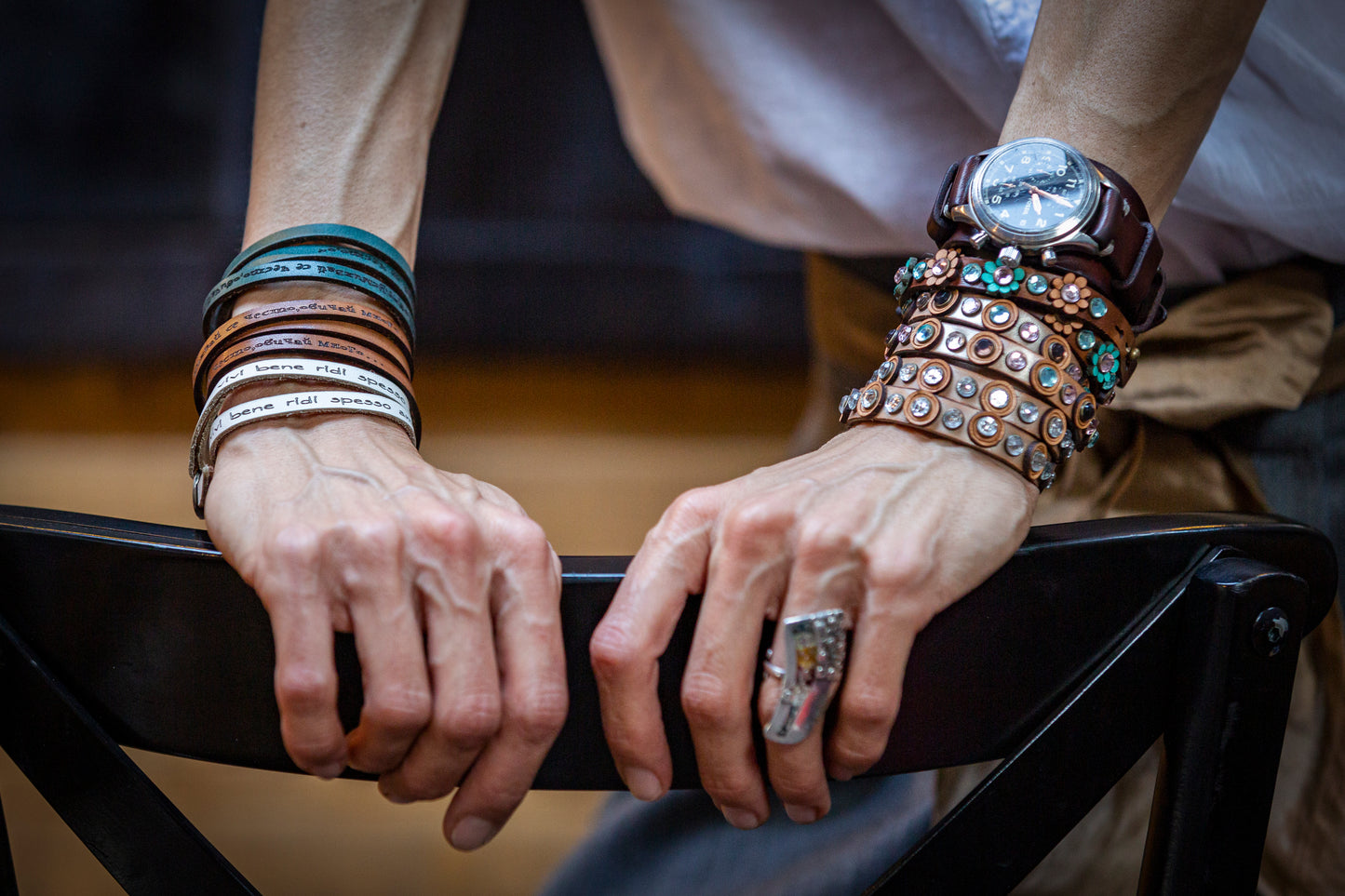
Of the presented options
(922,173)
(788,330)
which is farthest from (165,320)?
(922,173)

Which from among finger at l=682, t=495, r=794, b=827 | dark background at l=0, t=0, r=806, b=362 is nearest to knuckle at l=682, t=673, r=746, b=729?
finger at l=682, t=495, r=794, b=827

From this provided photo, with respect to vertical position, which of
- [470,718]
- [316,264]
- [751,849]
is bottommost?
[751,849]

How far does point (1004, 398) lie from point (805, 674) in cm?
14

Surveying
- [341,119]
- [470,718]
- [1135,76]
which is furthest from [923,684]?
[341,119]

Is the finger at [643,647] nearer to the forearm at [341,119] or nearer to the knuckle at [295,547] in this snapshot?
the knuckle at [295,547]

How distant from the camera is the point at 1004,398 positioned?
35cm

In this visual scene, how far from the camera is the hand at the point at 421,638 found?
11.2 inches

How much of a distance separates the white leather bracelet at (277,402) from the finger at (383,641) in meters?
0.09

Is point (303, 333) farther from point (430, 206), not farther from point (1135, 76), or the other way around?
point (430, 206)

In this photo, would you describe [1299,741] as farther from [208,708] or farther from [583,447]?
[583,447]

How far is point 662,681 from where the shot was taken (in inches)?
11.8

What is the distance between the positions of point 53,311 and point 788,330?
1.86 m

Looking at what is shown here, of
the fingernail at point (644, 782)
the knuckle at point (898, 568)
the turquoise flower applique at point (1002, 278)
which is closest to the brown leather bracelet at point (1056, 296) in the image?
the turquoise flower applique at point (1002, 278)

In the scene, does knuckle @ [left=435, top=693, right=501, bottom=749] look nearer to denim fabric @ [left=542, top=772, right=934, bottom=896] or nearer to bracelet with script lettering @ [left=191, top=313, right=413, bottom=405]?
bracelet with script lettering @ [left=191, top=313, right=413, bottom=405]
